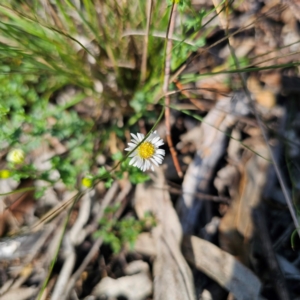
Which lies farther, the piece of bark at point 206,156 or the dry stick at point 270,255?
the piece of bark at point 206,156

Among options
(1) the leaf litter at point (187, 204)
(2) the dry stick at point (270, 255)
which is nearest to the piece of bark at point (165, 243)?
(1) the leaf litter at point (187, 204)

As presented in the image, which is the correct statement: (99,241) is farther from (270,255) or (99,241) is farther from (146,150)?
(270,255)

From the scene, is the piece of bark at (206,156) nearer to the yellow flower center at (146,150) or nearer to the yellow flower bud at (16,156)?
the yellow flower center at (146,150)

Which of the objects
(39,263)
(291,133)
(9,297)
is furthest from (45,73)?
(291,133)

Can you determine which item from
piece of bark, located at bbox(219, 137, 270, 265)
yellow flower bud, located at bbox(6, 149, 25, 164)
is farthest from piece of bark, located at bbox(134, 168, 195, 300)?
yellow flower bud, located at bbox(6, 149, 25, 164)

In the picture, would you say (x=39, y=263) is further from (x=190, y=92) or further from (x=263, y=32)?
(x=263, y=32)

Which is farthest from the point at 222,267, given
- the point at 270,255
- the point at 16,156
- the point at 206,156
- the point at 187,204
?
the point at 16,156
